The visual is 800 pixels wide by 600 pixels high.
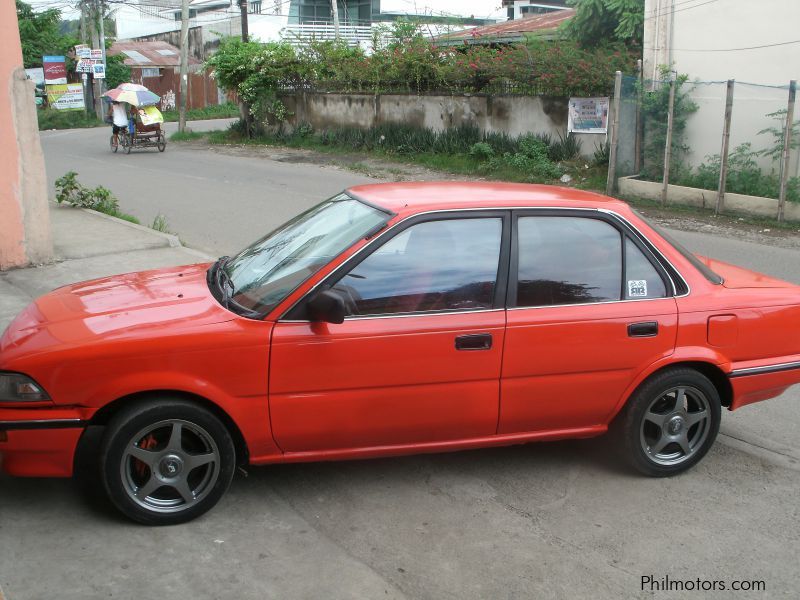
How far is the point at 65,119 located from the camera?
131 feet

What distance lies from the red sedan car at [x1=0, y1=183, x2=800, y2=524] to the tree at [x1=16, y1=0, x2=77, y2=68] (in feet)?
147

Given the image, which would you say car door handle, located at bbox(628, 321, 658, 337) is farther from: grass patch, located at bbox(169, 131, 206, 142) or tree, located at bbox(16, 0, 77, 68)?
tree, located at bbox(16, 0, 77, 68)

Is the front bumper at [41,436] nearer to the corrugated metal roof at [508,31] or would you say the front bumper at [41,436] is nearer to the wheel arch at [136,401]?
the wheel arch at [136,401]

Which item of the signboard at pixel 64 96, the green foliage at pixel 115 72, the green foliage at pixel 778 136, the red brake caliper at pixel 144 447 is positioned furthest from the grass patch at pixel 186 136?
the red brake caliper at pixel 144 447

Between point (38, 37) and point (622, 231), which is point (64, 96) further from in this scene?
point (622, 231)

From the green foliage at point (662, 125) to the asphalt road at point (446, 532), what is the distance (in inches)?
428

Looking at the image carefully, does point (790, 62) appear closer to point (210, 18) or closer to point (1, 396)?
point (1, 396)

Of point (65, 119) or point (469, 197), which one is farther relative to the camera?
point (65, 119)

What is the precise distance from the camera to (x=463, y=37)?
88.0 ft

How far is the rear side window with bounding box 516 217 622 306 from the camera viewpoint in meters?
4.55

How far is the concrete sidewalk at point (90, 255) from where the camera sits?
8797 millimetres

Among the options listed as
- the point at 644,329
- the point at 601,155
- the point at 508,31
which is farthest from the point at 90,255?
the point at 508,31

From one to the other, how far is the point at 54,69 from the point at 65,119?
11.2ft

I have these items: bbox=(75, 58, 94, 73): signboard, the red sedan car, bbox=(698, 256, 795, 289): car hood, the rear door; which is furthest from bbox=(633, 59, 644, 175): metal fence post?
bbox=(75, 58, 94, 73): signboard
